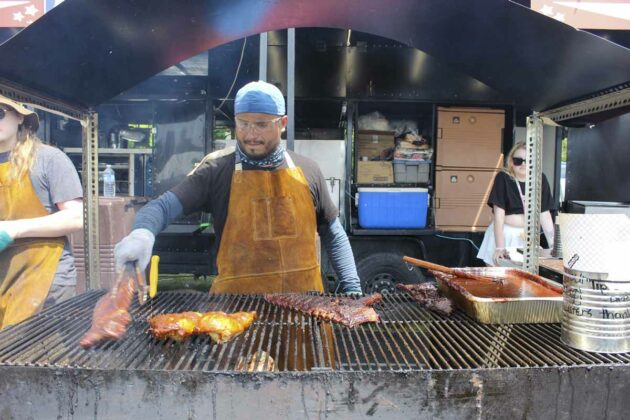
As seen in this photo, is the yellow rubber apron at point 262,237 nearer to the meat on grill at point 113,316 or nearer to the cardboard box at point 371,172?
the meat on grill at point 113,316

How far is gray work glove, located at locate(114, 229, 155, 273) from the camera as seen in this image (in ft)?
6.38

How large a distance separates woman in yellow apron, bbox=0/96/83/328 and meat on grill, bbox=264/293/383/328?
4.59 feet

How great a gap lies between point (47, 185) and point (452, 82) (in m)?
5.03

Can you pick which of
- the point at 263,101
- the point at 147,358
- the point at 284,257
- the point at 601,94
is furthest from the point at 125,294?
the point at 601,94

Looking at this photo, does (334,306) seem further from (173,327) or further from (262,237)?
(262,237)

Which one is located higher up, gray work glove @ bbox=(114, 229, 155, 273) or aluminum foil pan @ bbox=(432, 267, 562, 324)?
gray work glove @ bbox=(114, 229, 155, 273)

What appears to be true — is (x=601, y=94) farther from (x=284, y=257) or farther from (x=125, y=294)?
(x=125, y=294)

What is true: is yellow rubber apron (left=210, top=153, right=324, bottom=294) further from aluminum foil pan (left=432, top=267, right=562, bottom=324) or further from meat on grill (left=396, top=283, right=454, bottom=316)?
aluminum foil pan (left=432, top=267, right=562, bottom=324)

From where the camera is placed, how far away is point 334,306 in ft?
6.95

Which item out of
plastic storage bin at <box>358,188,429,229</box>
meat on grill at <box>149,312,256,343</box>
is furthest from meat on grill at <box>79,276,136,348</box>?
plastic storage bin at <box>358,188,429,229</box>

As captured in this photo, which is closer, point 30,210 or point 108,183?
point 30,210

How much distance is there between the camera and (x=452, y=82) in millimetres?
5773

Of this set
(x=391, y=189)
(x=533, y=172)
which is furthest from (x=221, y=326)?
(x=391, y=189)

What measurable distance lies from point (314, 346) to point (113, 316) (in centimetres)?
87
